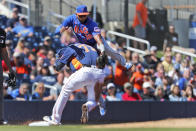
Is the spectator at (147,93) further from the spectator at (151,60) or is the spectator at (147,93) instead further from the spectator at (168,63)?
the spectator at (168,63)

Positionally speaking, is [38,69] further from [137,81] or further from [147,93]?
[147,93]

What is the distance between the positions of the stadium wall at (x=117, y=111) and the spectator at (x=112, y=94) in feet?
0.70

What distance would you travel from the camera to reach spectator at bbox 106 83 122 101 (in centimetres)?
1536

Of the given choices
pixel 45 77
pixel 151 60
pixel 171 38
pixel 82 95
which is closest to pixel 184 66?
pixel 151 60

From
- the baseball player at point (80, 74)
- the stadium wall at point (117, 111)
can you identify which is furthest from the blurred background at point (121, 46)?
the baseball player at point (80, 74)

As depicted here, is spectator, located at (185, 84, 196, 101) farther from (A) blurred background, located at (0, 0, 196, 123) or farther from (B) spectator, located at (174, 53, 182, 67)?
(B) spectator, located at (174, 53, 182, 67)

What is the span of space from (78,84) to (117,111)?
491 cm

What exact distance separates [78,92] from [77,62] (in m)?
4.72

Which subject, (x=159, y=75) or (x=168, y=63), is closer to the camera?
(x=159, y=75)

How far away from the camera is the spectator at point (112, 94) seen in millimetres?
15358

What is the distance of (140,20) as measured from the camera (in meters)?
20.0

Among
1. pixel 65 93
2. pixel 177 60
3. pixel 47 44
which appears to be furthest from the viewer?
pixel 177 60

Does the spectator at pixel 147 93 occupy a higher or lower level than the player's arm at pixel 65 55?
lower

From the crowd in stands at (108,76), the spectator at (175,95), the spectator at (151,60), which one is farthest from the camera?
the spectator at (151,60)
